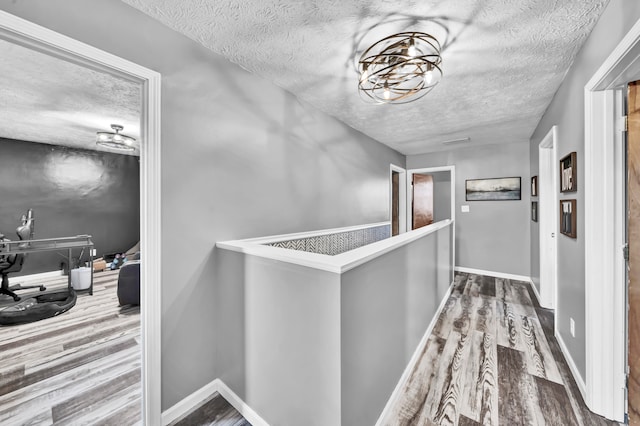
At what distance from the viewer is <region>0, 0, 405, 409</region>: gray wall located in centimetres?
131

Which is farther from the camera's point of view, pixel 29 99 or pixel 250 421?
pixel 29 99

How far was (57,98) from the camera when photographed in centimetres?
241

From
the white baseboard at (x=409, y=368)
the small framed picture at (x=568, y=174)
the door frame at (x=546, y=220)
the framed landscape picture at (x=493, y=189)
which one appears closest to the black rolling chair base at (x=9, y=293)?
the white baseboard at (x=409, y=368)

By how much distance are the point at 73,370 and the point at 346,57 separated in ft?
10.1

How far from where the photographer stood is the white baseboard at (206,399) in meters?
1.45

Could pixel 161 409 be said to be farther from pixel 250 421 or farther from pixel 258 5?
pixel 258 5

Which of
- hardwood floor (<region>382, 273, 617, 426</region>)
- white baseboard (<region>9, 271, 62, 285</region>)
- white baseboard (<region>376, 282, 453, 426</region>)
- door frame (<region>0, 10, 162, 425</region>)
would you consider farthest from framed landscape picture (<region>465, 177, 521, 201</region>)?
white baseboard (<region>9, 271, 62, 285</region>)

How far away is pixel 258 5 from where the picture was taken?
1.35m

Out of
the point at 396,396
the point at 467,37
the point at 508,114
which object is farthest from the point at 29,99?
the point at 508,114

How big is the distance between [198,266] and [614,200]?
8.19 feet

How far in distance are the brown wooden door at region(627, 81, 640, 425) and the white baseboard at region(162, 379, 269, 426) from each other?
197 centimetres

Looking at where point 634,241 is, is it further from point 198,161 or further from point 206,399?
point 206,399

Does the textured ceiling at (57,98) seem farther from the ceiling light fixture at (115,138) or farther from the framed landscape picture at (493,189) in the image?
the framed landscape picture at (493,189)

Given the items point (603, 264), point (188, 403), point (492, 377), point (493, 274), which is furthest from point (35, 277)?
point (493, 274)
